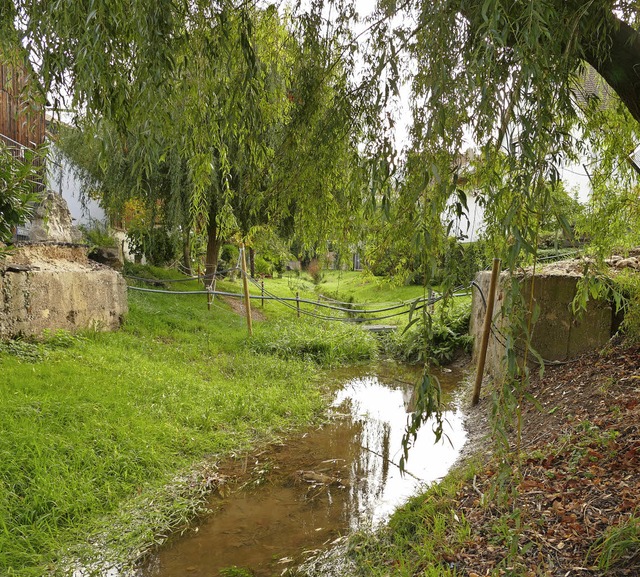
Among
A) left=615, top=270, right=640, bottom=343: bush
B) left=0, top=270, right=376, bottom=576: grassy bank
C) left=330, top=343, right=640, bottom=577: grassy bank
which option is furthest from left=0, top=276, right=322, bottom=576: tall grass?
left=615, top=270, right=640, bottom=343: bush

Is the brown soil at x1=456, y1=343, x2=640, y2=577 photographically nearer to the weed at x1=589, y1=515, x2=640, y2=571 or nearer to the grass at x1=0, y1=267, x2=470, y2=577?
the weed at x1=589, y1=515, x2=640, y2=571

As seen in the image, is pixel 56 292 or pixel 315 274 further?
pixel 315 274

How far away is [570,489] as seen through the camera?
3080mm

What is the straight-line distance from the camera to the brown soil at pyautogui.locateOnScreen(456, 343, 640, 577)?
2.54 metres

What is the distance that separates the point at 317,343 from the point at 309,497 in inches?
199

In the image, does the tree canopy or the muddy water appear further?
the muddy water

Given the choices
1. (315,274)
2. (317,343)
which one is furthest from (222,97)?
(315,274)

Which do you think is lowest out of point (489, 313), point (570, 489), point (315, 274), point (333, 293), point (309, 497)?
point (309, 497)

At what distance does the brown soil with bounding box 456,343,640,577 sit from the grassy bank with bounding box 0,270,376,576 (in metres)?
2.05

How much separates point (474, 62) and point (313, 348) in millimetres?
7640

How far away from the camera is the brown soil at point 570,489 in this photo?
8.32 feet

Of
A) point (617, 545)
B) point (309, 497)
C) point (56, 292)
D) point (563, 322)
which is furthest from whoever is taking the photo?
point (56, 292)

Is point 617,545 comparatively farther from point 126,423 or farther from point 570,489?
point 126,423

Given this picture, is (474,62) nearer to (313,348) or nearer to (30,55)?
(30,55)
